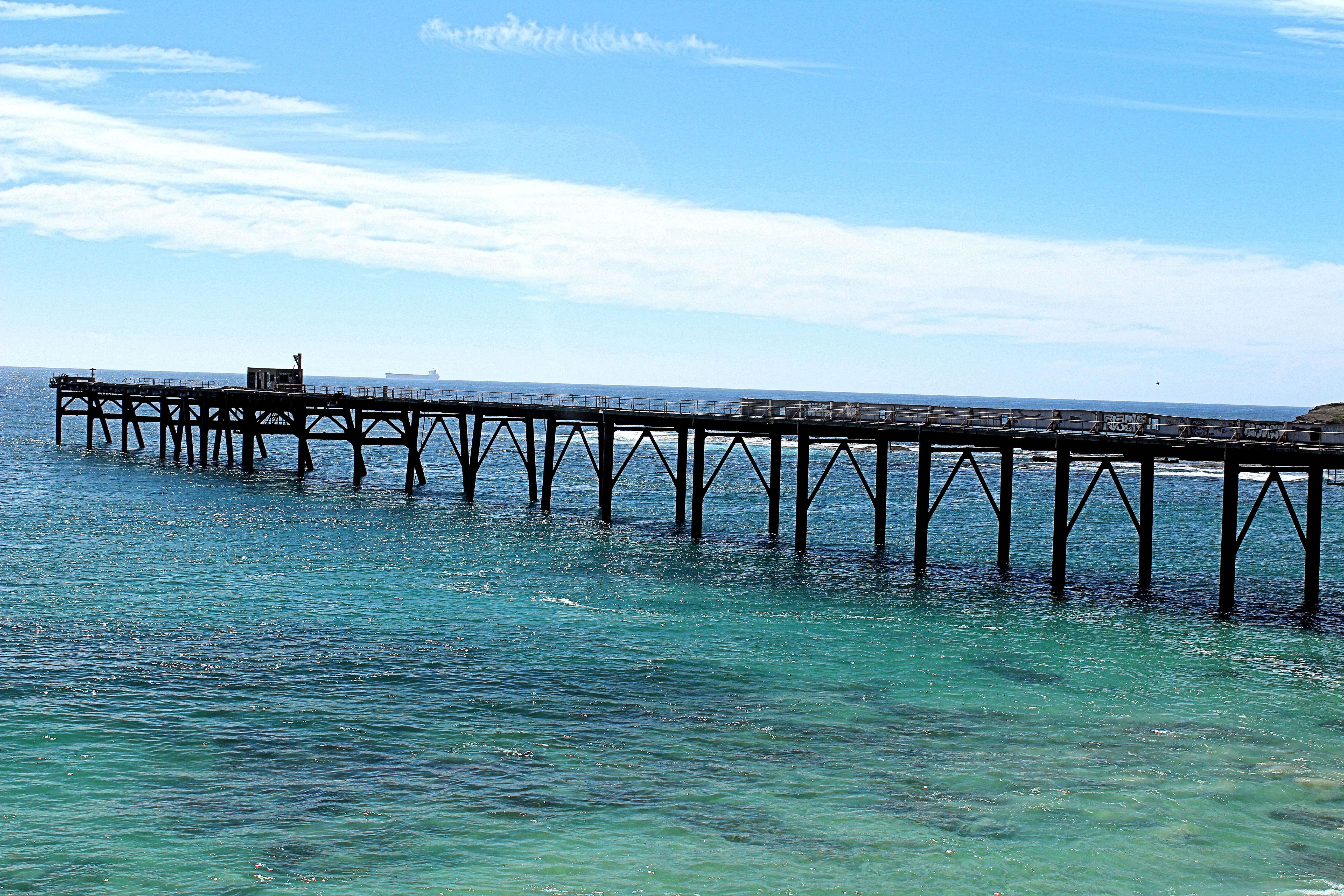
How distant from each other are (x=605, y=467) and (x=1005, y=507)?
2010cm

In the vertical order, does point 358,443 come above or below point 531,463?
above

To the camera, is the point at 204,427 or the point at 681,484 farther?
the point at 204,427

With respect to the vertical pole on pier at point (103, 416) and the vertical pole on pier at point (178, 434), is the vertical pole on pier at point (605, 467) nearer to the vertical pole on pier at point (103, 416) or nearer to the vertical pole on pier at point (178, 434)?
the vertical pole on pier at point (178, 434)

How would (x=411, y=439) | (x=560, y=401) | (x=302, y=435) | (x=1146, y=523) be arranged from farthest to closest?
(x=560, y=401) < (x=302, y=435) < (x=411, y=439) < (x=1146, y=523)

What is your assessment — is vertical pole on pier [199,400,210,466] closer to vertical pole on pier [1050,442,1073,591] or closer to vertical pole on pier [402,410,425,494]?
vertical pole on pier [402,410,425,494]

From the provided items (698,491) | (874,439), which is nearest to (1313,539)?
(874,439)

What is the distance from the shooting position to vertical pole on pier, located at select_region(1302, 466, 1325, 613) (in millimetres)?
32375

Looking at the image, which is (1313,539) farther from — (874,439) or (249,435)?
(249,435)

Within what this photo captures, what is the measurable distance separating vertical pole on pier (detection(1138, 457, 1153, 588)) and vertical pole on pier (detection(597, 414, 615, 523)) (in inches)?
926

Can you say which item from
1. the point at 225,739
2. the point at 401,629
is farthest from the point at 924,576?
the point at 225,739

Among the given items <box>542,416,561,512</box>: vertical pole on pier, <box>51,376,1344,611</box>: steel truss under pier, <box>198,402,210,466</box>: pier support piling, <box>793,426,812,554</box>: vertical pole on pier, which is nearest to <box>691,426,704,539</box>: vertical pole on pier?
<box>51,376,1344,611</box>: steel truss under pier

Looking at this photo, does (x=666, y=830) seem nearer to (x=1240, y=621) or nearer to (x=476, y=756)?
(x=476, y=756)

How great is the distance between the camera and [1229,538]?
3353 cm

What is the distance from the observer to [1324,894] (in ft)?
49.4
